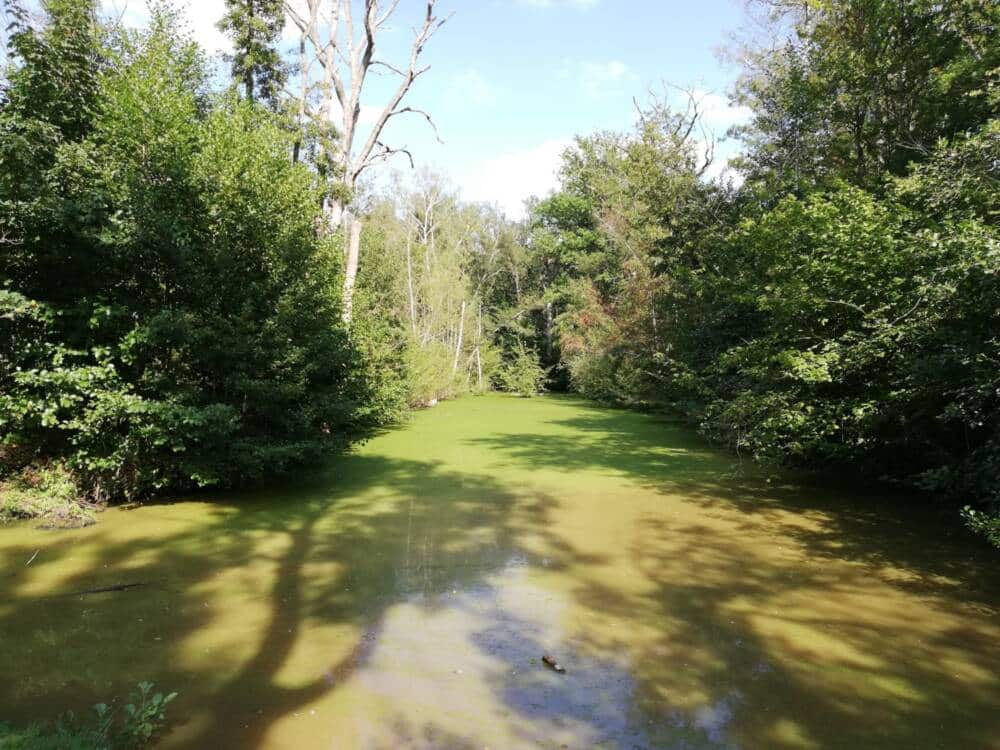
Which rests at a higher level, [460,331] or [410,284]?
[410,284]

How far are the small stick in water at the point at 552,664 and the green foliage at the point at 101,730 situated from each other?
226 centimetres

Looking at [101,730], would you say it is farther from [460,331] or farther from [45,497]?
[460,331]

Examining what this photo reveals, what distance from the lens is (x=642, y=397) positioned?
22.4 m

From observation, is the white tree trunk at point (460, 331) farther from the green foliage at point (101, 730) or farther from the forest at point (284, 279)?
the green foliage at point (101, 730)

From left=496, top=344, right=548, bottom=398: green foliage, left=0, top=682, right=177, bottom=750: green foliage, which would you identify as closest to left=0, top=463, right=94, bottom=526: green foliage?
left=0, top=682, right=177, bottom=750: green foliage

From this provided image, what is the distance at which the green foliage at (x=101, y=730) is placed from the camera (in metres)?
2.53

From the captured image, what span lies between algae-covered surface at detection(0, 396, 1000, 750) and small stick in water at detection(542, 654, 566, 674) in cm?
5

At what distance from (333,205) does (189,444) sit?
8.42m

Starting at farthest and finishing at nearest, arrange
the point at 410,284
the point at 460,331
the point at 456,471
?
the point at 460,331 < the point at 410,284 < the point at 456,471

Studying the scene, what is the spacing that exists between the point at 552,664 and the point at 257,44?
619 inches

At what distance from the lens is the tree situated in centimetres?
1481

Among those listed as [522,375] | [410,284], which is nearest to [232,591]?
[410,284]

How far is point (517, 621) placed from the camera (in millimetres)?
5184

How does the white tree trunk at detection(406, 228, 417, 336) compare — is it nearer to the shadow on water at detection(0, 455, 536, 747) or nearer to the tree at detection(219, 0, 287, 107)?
the tree at detection(219, 0, 287, 107)
